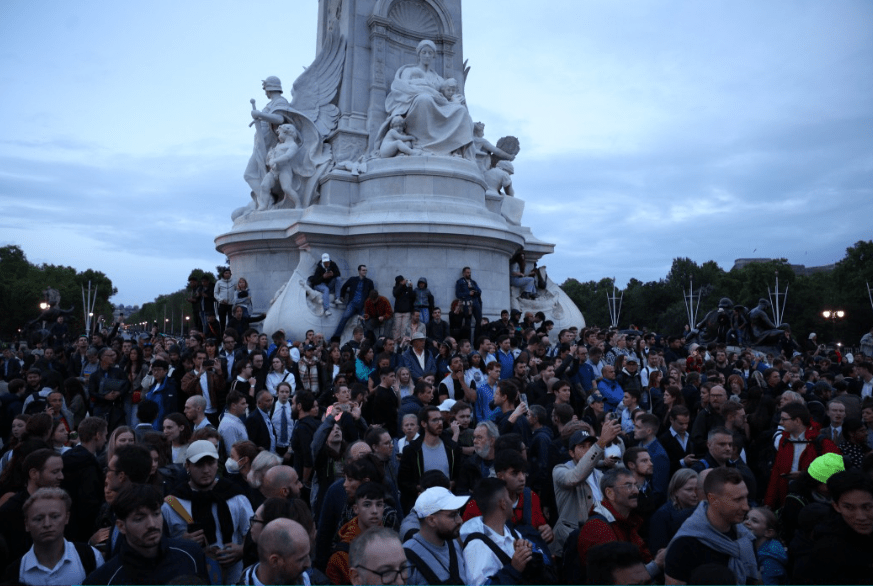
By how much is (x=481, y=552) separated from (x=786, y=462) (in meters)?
3.40

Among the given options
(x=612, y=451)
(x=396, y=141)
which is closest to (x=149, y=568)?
(x=612, y=451)

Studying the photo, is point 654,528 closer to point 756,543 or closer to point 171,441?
point 756,543

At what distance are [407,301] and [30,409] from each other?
26.8ft

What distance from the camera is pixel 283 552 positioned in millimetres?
3014

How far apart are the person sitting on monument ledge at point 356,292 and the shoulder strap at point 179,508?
35.7 ft

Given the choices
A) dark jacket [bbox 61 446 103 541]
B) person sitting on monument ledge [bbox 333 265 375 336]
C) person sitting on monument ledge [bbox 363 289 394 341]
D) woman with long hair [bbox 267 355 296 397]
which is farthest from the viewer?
person sitting on monument ledge [bbox 333 265 375 336]

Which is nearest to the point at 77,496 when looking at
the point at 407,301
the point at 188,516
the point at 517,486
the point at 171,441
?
the point at 171,441

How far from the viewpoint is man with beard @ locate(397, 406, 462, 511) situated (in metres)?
5.57

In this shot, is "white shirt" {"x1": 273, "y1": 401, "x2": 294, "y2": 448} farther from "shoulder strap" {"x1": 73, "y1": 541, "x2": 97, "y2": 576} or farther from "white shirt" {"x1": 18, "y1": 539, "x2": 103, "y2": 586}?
"white shirt" {"x1": 18, "y1": 539, "x2": 103, "y2": 586}

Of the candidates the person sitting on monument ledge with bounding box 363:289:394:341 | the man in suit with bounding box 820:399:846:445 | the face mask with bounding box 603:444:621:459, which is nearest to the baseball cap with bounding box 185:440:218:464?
the face mask with bounding box 603:444:621:459

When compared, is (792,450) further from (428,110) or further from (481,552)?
(428,110)

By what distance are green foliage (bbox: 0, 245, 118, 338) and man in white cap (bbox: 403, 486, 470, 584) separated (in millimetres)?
48526

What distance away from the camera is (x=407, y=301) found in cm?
1464

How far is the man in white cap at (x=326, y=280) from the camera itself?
15602mm
